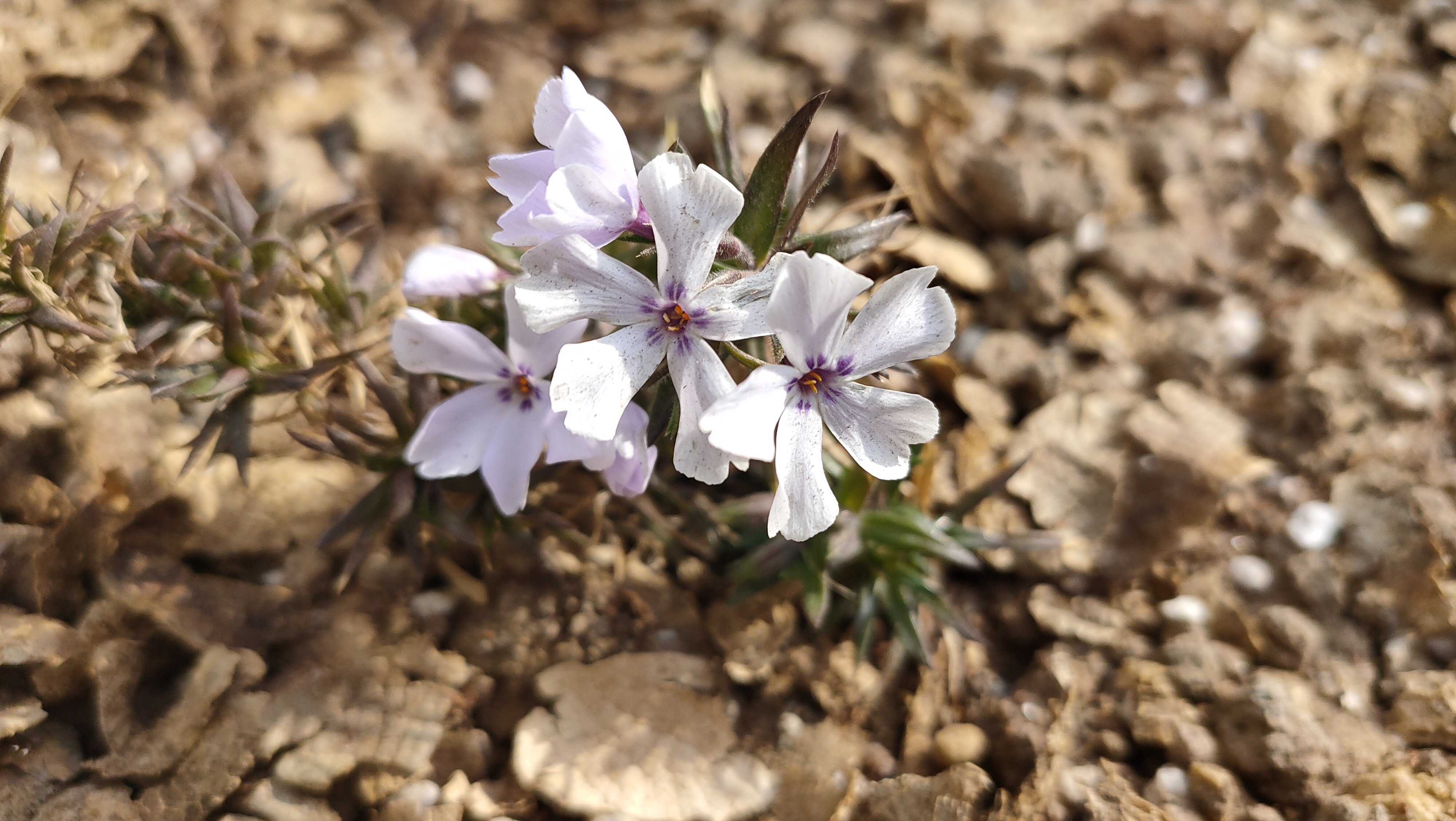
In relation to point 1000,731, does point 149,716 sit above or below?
above

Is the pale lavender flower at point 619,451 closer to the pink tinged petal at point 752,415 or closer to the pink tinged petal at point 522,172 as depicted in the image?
the pink tinged petal at point 752,415

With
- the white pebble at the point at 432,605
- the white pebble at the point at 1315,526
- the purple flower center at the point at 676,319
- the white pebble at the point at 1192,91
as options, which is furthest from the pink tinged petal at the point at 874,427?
the white pebble at the point at 1192,91

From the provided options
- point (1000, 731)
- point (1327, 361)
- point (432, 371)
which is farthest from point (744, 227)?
point (1327, 361)

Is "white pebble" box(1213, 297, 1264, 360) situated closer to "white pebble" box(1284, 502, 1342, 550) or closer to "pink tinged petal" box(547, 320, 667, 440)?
"white pebble" box(1284, 502, 1342, 550)

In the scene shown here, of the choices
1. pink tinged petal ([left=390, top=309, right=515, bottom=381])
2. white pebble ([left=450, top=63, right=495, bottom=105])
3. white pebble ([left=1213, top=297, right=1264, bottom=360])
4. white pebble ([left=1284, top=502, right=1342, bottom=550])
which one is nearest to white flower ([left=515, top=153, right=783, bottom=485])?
pink tinged petal ([left=390, top=309, right=515, bottom=381])

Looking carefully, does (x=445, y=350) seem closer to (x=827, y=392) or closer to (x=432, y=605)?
(x=827, y=392)

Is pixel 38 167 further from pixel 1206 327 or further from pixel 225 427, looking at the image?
pixel 1206 327
